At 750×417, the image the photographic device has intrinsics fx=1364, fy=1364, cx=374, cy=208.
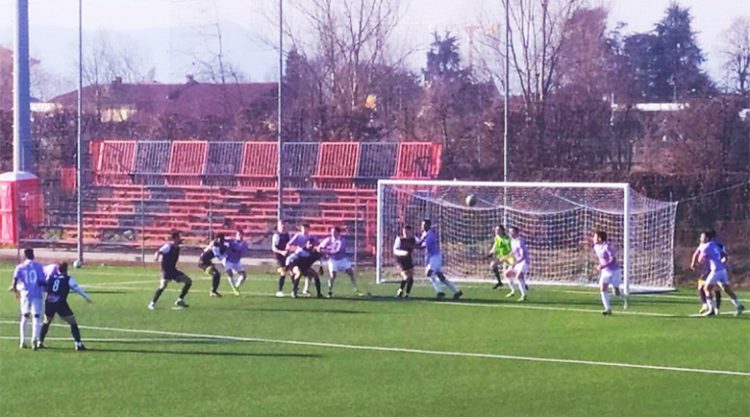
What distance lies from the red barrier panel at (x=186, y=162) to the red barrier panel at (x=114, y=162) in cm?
166

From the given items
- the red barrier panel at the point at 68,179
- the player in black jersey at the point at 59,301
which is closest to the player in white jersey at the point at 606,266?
the player in black jersey at the point at 59,301

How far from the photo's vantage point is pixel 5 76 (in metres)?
81.9

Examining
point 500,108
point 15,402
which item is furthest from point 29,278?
point 500,108

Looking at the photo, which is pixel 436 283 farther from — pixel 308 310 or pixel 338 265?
pixel 308 310

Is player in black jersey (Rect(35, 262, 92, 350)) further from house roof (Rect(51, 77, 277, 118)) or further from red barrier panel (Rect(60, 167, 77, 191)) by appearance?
house roof (Rect(51, 77, 277, 118))

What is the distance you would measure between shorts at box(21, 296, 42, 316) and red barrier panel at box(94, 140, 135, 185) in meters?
29.6

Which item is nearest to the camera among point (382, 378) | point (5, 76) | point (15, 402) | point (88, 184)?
point (15, 402)

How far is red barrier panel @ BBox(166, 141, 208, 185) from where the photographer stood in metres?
52.9

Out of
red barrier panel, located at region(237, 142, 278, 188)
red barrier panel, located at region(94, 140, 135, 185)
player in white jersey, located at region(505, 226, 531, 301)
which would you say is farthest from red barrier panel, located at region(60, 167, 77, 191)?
player in white jersey, located at region(505, 226, 531, 301)

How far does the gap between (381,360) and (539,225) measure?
19.5 metres

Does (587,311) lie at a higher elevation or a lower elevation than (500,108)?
lower

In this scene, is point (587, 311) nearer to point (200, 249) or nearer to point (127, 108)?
point (200, 249)

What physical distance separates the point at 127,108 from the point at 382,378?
187 feet

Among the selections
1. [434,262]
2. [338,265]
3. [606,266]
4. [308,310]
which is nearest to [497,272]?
[434,262]
